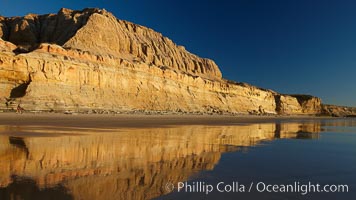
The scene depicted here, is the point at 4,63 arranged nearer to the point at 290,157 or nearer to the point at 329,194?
the point at 290,157

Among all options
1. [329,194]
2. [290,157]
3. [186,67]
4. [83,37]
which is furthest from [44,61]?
[186,67]

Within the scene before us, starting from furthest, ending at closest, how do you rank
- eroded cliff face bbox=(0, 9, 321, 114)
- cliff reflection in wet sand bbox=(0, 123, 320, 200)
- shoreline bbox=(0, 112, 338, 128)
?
eroded cliff face bbox=(0, 9, 321, 114)
shoreline bbox=(0, 112, 338, 128)
cliff reflection in wet sand bbox=(0, 123, 320, 200)

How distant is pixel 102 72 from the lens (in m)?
45.3

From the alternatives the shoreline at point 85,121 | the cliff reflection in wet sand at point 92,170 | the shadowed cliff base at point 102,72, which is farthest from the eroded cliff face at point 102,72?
the cliff reflection in wet sand at point 92,170

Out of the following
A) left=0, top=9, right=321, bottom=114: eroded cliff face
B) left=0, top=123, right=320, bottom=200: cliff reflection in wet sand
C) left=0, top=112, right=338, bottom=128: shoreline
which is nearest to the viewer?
left=0, top=123, right=320, bottom=200: cliff reflection in wet sand

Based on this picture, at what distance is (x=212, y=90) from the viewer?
77.1 m

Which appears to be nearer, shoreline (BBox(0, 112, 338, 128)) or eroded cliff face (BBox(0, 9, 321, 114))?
shoreline (BBox(0, 112, 338, 128))

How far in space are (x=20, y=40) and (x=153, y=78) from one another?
36699 mm

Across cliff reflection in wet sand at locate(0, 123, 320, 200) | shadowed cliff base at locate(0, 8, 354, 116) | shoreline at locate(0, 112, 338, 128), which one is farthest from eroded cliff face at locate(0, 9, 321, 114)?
cliff reflection in wet sand at locate(0, 123, 320, 200)

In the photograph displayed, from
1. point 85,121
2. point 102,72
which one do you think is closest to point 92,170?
point 85,121

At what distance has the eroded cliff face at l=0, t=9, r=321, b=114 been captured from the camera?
3575 centimetres

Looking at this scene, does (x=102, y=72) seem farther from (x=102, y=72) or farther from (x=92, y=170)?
(x=92, y=170)

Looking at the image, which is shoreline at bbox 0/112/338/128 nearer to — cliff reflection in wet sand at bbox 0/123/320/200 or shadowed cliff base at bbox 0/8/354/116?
shadowed cliff base at bbox 0/8/354/116

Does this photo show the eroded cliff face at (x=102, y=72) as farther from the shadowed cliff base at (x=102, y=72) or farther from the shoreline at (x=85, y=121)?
the shoreline at (x=85, y=121)
